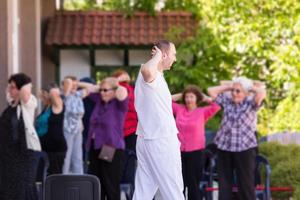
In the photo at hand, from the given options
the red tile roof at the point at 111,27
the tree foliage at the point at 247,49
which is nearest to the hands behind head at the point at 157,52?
the tree foliage at the point at 247,49

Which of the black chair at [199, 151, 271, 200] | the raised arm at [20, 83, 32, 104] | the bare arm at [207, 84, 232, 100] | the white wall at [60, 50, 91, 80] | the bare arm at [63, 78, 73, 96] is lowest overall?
the black chair at [199, 151, 271, 200]

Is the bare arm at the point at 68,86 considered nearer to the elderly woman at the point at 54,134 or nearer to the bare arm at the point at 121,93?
the elderly woman at the point at 54,134

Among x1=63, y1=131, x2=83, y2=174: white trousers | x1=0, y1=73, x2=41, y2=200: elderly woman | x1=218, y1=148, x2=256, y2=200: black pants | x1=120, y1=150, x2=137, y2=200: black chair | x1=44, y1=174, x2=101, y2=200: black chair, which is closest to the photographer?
x1=44, y1=174, x2=101, y2=200: black chair

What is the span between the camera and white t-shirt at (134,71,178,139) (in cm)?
854

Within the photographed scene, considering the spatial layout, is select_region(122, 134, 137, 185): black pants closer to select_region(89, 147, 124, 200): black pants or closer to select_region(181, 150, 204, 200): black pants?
select_region(89, 147, 124, 200): black pants

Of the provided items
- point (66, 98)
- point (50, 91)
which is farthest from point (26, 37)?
point (50, 91)

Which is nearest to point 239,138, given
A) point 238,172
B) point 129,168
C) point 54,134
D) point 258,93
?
point 238,172

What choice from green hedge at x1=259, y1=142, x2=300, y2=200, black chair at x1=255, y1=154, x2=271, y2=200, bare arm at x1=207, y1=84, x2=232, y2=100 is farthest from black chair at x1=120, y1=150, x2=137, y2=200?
green hedge at x1=259, y1=142, x2=300, y2=200

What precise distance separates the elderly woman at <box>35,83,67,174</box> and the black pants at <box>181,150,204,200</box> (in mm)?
1631

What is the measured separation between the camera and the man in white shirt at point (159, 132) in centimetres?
854

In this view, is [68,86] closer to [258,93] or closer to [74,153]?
[74,153]

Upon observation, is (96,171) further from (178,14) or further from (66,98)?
(178,14)

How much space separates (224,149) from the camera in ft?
40.8

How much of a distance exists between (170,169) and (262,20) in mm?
11663
